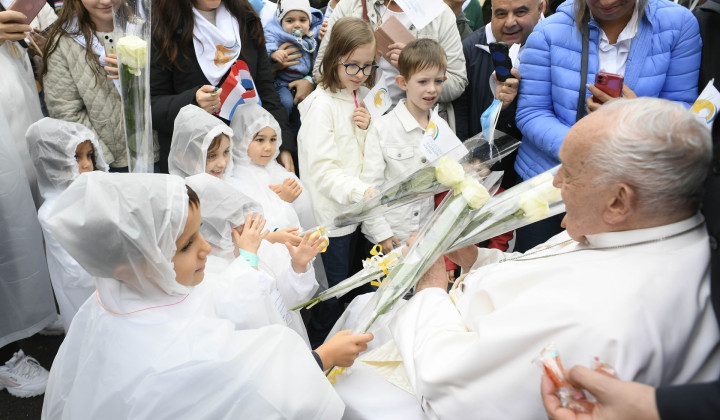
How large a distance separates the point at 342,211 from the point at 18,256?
218cm

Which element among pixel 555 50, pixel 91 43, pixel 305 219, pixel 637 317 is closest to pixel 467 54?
pixel 555 50

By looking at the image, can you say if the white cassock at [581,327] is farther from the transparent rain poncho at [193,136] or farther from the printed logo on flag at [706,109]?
the transparent rain poncho at [193,136]

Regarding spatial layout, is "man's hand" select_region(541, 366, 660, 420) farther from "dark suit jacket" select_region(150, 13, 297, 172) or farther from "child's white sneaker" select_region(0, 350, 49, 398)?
"child's white sneaker" select_region(0, 350, 49, 398)

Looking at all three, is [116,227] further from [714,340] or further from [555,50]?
[555,50]

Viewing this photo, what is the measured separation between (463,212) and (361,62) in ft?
6.59

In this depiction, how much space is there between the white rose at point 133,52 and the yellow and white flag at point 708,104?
303cm

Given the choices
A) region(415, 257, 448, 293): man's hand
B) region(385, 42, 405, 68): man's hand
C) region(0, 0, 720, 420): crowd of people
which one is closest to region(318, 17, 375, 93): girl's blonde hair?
region(0, 0, 720, 420): crowd of people

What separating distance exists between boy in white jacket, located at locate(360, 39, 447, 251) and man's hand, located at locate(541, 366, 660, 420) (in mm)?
2265

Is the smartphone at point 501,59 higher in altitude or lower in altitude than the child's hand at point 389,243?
higher

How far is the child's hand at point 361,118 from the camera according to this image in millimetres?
3828

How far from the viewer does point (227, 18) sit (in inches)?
149

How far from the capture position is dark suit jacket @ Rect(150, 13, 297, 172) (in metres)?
3.59

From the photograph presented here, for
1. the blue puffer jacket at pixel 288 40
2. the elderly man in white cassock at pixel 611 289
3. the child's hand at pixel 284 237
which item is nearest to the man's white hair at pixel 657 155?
the elderly man in white cassock at pixel 611 289

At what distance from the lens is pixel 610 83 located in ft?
10.1
